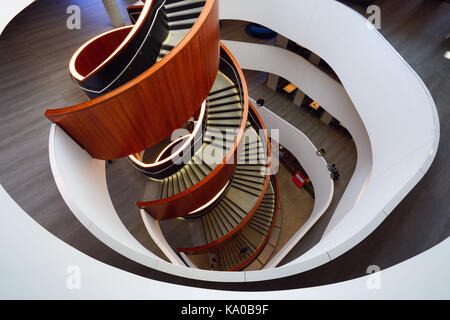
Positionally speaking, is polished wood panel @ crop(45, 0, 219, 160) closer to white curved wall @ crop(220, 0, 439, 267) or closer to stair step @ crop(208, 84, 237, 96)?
stair step @ crop(208, 84, 237, 96)

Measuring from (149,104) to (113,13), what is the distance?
5284mm

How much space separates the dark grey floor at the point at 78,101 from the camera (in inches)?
129

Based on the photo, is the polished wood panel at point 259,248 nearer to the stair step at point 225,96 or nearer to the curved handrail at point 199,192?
the curved handrail at point 199,192

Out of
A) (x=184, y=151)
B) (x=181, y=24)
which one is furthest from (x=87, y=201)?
(x=181, y=24)

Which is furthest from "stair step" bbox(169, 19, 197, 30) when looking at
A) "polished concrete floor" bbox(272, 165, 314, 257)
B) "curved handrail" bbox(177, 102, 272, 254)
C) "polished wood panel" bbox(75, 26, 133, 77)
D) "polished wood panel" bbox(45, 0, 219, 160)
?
"polished concrete floor" bbox(272, 165, 314, 257)

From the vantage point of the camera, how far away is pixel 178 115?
194 inches

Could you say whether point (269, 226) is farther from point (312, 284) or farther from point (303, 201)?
point (312, 284)

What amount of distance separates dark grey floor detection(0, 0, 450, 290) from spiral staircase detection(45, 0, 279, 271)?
112cm

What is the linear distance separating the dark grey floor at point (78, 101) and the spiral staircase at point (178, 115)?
3.69 feet

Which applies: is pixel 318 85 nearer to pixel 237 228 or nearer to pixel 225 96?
pixel 225 96

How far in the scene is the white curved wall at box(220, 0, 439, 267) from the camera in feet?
11.3

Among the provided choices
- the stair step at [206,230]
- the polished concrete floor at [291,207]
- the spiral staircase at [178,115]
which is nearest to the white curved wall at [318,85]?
the spiral staircase at [178,115]
